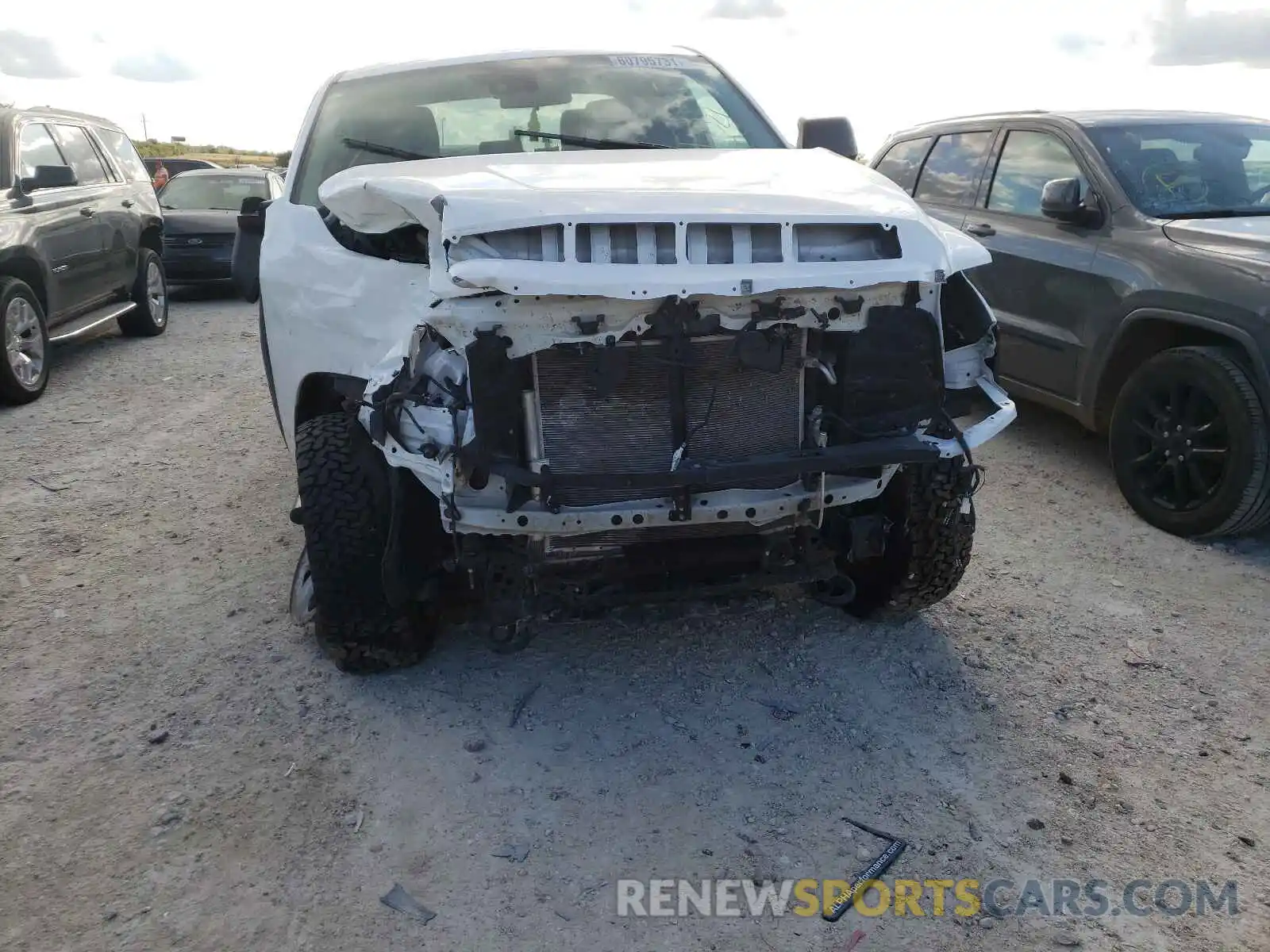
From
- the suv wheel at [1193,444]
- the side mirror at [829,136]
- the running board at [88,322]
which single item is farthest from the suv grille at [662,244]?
the running board at [88,322]

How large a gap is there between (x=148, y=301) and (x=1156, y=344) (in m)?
8.18

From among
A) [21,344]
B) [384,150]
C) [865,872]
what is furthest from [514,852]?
[21,344]

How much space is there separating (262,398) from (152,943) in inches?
201

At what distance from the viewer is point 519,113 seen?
412 cm

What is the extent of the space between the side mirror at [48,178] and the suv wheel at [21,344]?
0.75 metres

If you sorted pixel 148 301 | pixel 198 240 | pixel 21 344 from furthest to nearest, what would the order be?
pixel 198 240, pixel 148 301, pixel 21 344

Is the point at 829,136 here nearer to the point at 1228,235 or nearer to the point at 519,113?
→ the point at 519,113

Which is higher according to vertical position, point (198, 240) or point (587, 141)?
point (587, 141)

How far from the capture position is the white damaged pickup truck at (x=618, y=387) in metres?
2.63

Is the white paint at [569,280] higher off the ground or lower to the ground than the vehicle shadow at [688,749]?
higher

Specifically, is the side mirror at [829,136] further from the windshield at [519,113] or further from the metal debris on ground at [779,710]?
the metal debris on ground at [779,710]

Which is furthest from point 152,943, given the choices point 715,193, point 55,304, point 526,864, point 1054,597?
point 55,304

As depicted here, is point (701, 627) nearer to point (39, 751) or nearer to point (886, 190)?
point (886, 190)

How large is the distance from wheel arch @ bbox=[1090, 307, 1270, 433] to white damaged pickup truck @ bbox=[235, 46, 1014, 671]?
1690 millimetres
